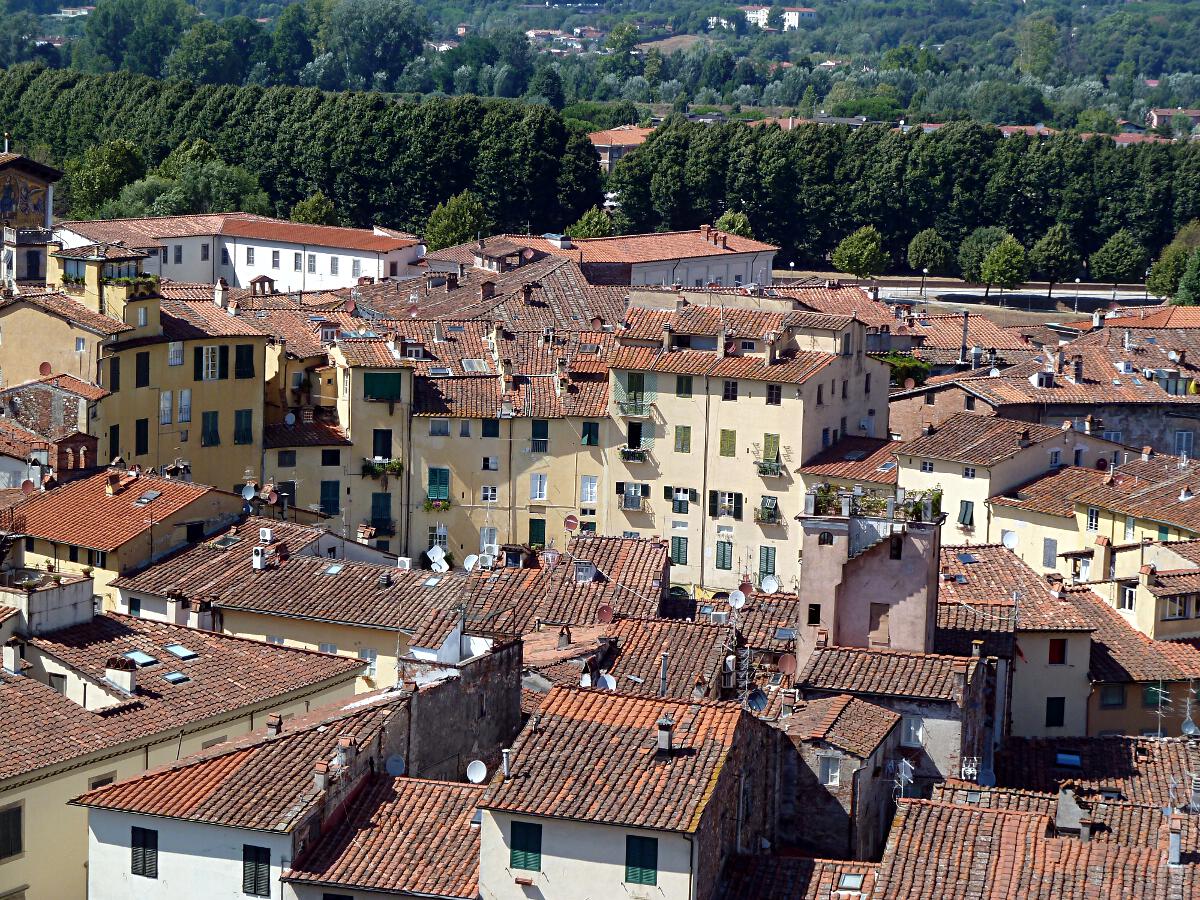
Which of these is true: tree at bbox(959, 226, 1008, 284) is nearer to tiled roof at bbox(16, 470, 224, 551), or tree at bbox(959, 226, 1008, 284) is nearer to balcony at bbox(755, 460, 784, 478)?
balcony at bbox(755, 460, 784, 478)

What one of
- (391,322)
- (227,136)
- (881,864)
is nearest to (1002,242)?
(227,136)

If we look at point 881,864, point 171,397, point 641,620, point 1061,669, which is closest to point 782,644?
point 641,620

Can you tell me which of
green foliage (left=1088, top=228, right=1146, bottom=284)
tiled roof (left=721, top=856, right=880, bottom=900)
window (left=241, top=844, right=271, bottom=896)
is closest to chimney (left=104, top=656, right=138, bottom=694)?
window (left=241, top=844, right=271, bottom=896)

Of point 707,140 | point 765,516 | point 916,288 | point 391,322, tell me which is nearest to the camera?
point 765,516

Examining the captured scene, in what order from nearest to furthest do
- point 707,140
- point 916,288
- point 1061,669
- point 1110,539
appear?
point 1061,669 < point 1110,539 < point 916,288 < point 707,140

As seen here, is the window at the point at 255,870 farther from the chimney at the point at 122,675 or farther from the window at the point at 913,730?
the window at the point at 913,730

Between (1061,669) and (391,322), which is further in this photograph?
(391,322)

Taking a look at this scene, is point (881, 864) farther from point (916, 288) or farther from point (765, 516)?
point (916, 288)
